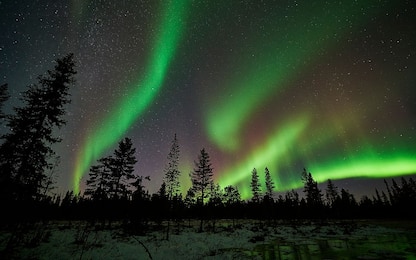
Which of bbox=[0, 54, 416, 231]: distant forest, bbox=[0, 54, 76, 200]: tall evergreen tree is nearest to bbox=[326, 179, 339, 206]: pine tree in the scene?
bbox=[0, 54, 416, 231]: distant forest

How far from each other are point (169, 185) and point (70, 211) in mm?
48167

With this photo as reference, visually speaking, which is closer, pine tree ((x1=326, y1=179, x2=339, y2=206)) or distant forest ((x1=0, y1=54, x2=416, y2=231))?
distant forest ((x1=0, y1=54, x2=416, y2=231))

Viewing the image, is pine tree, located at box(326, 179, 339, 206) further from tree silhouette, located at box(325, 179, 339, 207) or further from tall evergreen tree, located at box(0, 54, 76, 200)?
tall evergreen tree, located at box(0, 54, 76, 200)

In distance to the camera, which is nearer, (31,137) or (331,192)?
(31,137)

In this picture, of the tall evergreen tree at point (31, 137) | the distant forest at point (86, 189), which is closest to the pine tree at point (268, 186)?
the distant forest at point (86, 189)

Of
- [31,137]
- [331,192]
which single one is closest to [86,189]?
[31,137]

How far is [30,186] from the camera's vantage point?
40.2 ft

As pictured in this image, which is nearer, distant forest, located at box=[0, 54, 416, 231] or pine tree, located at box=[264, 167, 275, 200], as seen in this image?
distant forest, located at box=[0, 54, 416, 231]

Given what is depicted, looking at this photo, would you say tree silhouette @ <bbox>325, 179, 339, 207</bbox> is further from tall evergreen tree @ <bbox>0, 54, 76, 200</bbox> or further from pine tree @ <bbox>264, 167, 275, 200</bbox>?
tall evergreen tree @ <bbox>0, 54, 76, 200</bbox>

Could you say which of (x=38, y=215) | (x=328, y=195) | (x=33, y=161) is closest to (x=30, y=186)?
(x=33, y=161)

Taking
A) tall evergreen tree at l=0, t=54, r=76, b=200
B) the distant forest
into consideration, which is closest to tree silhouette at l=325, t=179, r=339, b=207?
the distant forest

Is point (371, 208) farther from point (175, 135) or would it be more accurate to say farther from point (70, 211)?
point (70, 211)

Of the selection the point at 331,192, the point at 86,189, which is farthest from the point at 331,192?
the point at 86,189

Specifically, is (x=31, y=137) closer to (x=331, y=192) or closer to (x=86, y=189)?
(x=86, y=189)
